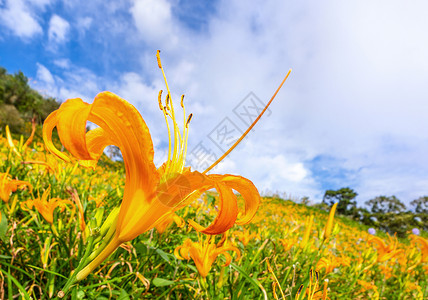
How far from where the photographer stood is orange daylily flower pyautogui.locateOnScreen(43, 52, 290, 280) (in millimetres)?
476

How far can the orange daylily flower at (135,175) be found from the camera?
0.48 metres

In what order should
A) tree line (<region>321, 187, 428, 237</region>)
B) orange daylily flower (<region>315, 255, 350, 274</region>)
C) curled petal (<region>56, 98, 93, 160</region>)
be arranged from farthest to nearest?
1. tree line (<region>321, 187, 428, 237</region>)
2. orange daylily flower (<region>315, 255, 350, 274</region>)
3. curled petal (<region>56, 98, 93, 160</region>)

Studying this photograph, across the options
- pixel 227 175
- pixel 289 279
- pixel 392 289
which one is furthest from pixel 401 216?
pixel 227 175

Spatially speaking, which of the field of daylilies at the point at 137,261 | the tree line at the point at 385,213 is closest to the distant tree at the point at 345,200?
the tree line at the point at 385,213

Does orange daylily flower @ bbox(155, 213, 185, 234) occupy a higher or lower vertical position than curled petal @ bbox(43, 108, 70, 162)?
higher

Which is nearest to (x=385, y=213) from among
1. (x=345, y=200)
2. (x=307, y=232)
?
(x=345, y=200)

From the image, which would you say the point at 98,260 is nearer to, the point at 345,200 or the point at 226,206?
the point at 226,206

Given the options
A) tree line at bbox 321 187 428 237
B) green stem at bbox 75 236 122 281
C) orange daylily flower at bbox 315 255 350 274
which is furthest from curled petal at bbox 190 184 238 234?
tree line at bbox 321 187 428 237

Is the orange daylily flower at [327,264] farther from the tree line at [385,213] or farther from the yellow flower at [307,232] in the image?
the tree line at [385,213]

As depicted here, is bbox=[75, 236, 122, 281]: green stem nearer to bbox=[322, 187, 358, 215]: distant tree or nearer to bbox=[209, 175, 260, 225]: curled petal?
bbox=[209, 175, 260, 225]: curled petal

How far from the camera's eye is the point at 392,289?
252cm

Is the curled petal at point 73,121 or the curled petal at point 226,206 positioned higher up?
the curled petal at point 226,206

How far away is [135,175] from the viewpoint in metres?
0.59

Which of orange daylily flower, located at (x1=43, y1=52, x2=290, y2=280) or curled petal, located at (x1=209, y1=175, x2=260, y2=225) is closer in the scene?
orange daylily flower, located at (x1=43, y1=52, x2=290, y2=280)
